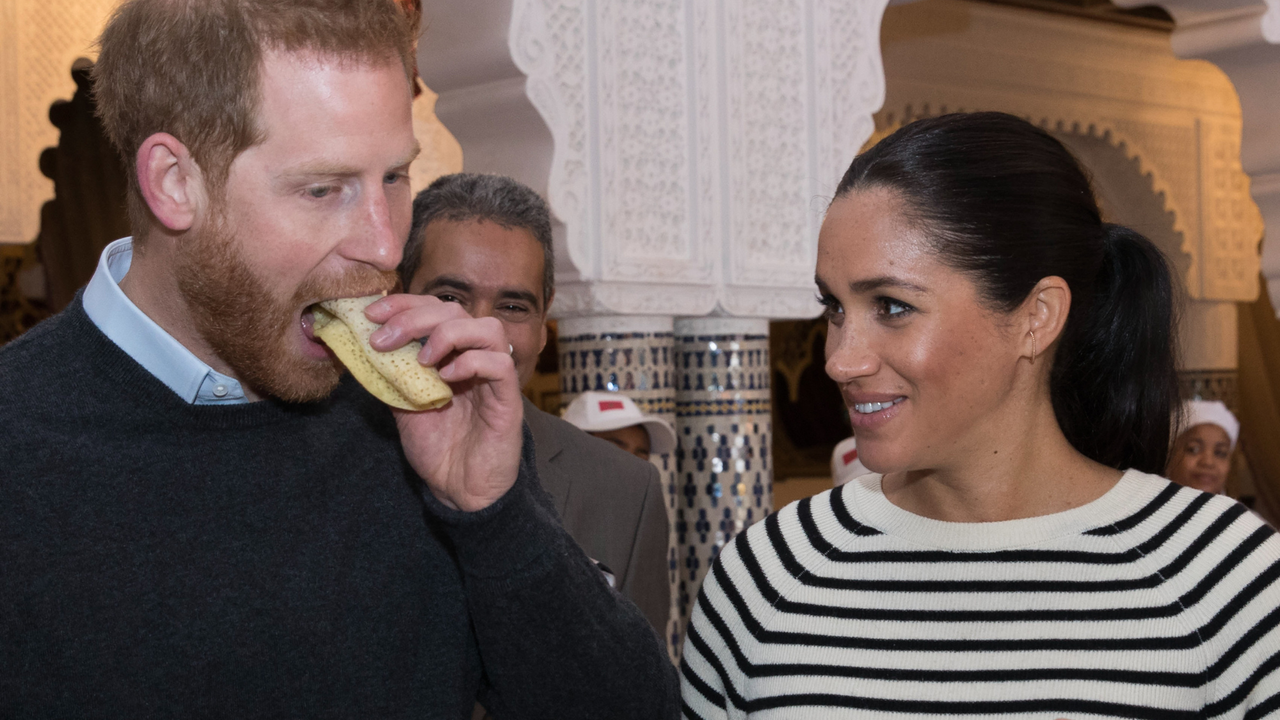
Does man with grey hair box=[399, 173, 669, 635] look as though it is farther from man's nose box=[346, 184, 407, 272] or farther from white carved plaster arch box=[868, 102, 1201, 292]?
white carved plaster arch box=[868, 102, 1201, 292]

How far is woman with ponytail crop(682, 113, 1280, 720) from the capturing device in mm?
1546

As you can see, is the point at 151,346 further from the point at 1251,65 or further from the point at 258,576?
the point at 1251,65

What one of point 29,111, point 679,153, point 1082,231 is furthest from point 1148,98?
point 1082,231

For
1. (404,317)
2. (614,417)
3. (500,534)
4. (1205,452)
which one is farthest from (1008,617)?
(1205,452)

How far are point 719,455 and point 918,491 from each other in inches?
104

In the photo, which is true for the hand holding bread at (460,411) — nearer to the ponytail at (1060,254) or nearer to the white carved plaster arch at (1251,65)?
the ponytail at (1060,254)

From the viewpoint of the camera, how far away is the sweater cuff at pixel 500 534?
130cm

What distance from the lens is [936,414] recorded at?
1.62 meters

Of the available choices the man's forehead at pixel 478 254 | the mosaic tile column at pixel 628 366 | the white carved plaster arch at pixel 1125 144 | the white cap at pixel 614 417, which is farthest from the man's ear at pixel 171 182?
the white carved plaster arch at pixel 1125 144

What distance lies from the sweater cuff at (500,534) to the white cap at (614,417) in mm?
2348

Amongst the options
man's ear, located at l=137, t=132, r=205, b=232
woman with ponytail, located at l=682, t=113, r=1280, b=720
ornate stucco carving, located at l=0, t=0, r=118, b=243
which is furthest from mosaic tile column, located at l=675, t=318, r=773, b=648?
man's ear, located at l=137, t=132, r=205, b=232

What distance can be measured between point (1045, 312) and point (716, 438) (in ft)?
8.99

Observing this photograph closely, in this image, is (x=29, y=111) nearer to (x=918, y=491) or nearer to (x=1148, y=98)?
(x=918, y=491)

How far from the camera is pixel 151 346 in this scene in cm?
132
